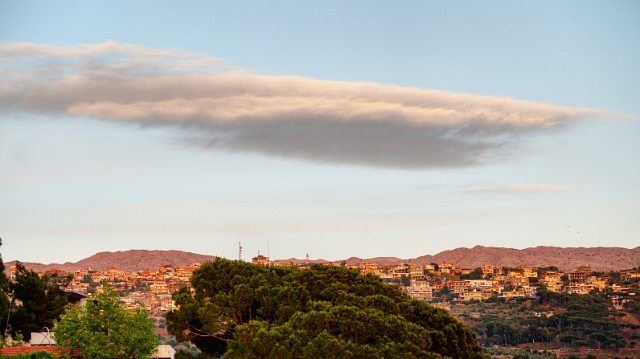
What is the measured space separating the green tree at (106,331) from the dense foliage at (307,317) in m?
1.62

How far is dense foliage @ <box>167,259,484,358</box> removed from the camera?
37000mm

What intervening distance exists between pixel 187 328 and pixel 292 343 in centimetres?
903

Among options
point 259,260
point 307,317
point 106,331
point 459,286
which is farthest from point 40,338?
point 459,286

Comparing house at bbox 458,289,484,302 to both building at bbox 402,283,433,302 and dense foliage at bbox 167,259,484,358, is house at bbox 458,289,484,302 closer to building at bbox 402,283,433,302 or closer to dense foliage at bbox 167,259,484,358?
building at bbox 402,283,433,302

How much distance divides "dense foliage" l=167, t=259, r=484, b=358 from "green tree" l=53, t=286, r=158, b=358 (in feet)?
5.31

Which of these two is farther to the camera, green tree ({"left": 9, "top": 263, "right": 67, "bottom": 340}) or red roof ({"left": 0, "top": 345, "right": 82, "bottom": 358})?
green tree ({"left": 9, "top": 263, "right": 67, "bottom": 340})

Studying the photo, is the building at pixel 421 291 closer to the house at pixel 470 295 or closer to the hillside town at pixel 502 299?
the hillside town at pixel 502 299

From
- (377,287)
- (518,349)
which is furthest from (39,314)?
(518,349)

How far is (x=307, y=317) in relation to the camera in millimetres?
37844

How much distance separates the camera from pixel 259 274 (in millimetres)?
44562

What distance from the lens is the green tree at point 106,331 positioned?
43125 millimetres

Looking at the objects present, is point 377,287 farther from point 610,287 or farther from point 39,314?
point 610,287

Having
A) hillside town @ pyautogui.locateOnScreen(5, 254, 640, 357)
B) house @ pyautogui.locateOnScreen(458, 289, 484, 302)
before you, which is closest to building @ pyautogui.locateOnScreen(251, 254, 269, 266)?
hillside town @ pyautogui.locateOnScreen(5, 254, 640, 357)

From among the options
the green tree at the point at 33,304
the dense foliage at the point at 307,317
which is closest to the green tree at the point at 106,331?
the dense foliage at the point at 307,317
